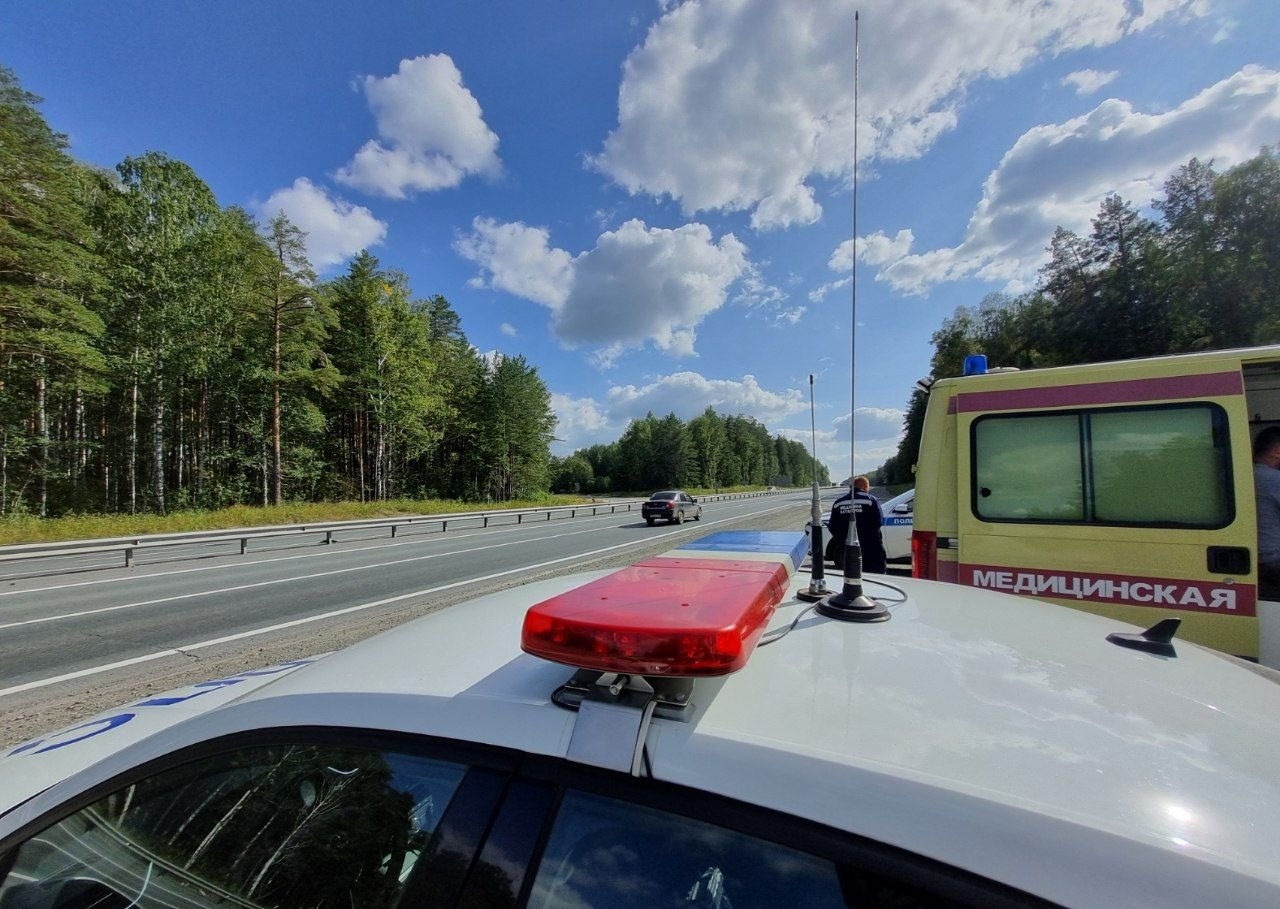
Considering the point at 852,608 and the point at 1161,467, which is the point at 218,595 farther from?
the point at 1161,467

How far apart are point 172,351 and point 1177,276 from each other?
187 feet

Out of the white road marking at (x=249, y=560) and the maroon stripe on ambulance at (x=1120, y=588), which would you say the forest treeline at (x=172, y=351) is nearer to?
the white road marking at (x=249, y=560)

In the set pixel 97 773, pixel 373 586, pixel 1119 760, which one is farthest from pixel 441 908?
pixel 373 586

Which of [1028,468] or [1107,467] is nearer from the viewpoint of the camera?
[1107,467]

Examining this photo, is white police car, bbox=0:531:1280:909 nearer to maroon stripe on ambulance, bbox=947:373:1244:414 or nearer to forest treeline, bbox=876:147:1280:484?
maroon stripe on ambulance, bbox=947:373:1244:414

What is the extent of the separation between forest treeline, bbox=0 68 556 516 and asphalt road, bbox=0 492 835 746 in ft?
52.9

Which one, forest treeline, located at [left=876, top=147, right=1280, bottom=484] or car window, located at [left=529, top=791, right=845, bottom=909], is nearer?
car window, located at [left=529, top=791, right=845, bottom=909]

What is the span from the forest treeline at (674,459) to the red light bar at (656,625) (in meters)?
80.0

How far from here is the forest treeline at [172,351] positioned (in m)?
19.5

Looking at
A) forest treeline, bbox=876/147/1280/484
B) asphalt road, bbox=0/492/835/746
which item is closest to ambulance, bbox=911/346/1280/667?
asphalt road, bbox=0/492/835/746

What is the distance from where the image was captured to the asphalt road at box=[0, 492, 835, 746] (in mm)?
4922

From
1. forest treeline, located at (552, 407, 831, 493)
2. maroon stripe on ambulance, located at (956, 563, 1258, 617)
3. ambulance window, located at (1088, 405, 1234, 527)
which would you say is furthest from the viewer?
→ forest treeline, located at (552, 407, 831, 493)

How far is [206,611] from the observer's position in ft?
25.2

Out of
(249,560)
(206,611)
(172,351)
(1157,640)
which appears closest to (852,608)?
(1157,640)
